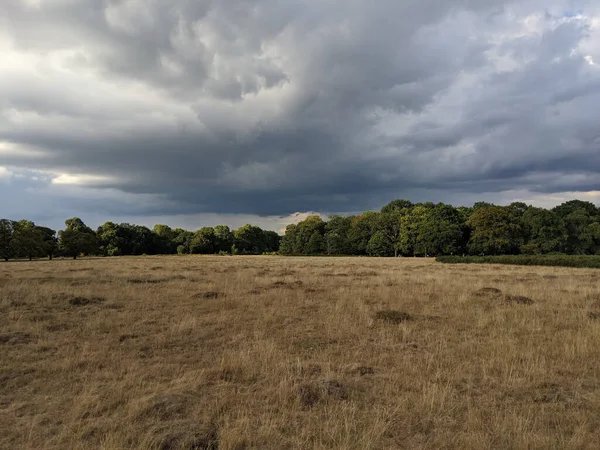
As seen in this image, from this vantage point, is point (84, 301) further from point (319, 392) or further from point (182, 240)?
point (182, 240)

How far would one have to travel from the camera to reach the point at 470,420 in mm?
5328

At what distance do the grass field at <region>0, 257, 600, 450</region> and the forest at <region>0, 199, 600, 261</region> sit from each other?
69581mm

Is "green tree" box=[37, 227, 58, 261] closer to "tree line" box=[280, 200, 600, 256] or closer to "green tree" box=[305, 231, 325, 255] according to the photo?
"green tree" box=[305, 231, 325, 255]

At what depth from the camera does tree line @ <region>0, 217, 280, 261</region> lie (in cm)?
7106

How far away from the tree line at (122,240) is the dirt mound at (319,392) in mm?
80687

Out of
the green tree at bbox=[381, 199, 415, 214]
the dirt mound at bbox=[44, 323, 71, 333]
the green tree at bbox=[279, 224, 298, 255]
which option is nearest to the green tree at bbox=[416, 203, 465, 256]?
the green tree at bbox=[381, 199, 415, 214]

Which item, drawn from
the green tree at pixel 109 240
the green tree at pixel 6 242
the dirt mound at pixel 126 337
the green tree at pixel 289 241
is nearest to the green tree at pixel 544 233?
the green tree at pixel 289 241

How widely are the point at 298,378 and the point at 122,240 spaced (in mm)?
114478

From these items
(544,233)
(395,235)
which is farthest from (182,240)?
(544,233)

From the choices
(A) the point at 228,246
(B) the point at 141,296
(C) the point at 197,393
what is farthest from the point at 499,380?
(A) the point at 228,246

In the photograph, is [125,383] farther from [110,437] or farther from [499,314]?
[499,314]

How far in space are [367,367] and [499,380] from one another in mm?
2472

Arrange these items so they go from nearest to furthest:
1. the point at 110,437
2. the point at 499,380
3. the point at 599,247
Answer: the point at 110,437
the point at 499,380
the point at 599,247

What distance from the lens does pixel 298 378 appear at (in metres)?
7.04
